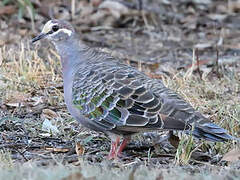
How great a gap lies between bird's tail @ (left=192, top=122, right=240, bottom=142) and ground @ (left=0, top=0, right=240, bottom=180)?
108 millimetres

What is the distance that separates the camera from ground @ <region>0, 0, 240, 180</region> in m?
4.68

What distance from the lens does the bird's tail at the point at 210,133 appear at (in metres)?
4.89

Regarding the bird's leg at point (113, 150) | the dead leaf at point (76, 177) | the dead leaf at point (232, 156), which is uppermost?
the dead leaf at point (76, 177)

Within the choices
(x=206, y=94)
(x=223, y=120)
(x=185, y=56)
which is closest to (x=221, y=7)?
(x=185, y=56)

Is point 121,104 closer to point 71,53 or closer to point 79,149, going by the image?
point 79,149

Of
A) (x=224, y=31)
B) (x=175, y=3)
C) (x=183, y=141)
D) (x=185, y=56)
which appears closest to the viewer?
(x=183, y=141)

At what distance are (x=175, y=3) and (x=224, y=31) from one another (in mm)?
1525

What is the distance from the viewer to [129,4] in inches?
437

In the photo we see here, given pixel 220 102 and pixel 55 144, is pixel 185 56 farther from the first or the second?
pixel 55 144

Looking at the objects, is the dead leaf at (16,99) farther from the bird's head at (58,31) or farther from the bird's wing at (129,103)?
the bird's wing at (129,103)

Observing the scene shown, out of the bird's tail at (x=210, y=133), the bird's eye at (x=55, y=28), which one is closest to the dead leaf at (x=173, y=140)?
the bird's tail at (x=210, y=133)

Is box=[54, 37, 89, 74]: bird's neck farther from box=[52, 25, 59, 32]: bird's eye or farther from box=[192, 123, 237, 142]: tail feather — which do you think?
box=[192, 123, 237, 142]: tail feather

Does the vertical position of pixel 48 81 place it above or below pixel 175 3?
below

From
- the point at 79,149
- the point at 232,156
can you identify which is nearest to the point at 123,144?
the point at 79,149
